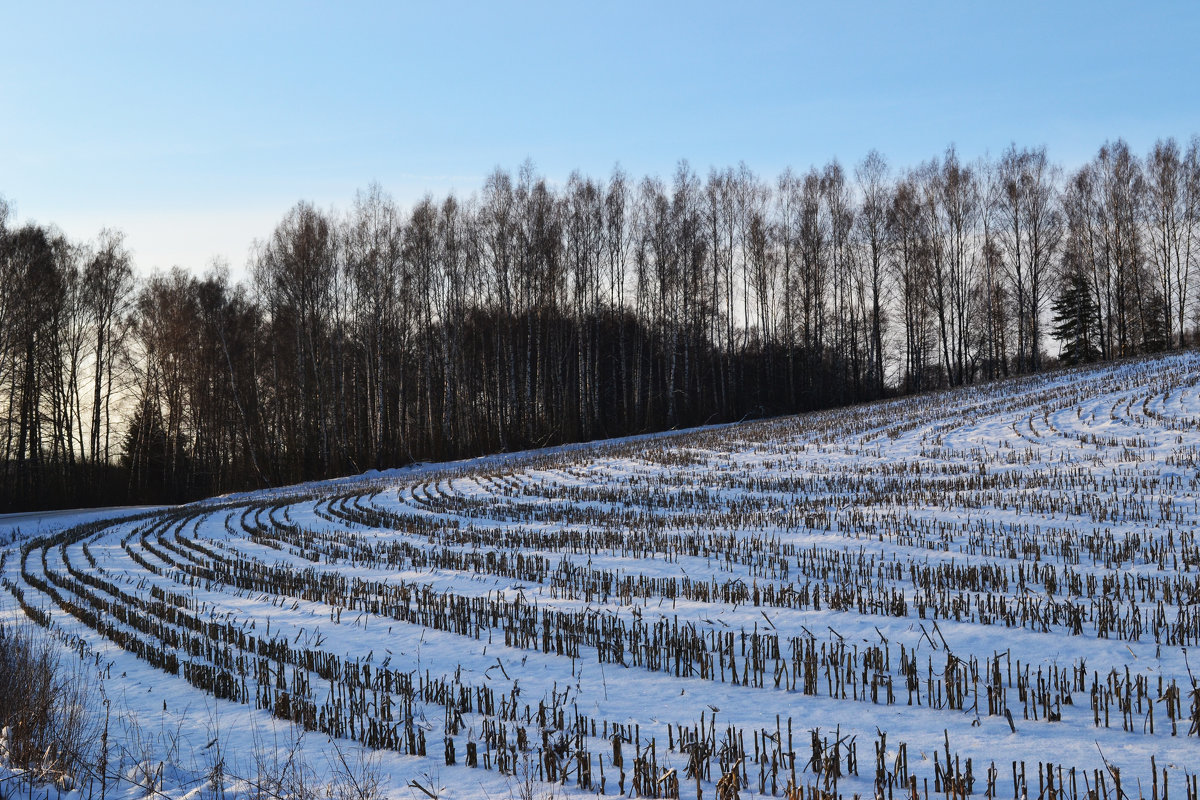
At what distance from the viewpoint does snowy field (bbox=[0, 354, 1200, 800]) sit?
14.5ft

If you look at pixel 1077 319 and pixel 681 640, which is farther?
pixel 1077 319

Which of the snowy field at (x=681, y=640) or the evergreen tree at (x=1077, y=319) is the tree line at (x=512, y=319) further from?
the snowy field at (x=681, y=640)

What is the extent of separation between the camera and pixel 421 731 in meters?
4.86

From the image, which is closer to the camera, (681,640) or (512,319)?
(681,640)

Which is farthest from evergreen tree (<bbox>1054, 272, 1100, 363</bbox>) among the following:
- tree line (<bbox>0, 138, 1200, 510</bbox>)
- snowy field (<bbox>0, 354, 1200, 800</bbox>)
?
snowy field (<bbox>0, 354, 1200, 800</bbox>)

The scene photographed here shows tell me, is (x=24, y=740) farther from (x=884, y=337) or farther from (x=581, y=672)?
(x=884, y=337)

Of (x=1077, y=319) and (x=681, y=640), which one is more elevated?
(x=1077, y=319)

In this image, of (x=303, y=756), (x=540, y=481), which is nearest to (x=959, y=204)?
(x=540, y=481)

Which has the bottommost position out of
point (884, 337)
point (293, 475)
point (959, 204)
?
point (293, 475)

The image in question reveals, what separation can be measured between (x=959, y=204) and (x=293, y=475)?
41.3m

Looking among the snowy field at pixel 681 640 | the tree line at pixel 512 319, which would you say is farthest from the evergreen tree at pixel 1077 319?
the snowy field at pixel 681 640

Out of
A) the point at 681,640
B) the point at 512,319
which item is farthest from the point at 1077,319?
the point at 681,640

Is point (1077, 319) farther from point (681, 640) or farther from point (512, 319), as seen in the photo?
point (681, 640)

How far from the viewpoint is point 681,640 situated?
6.76 metres
